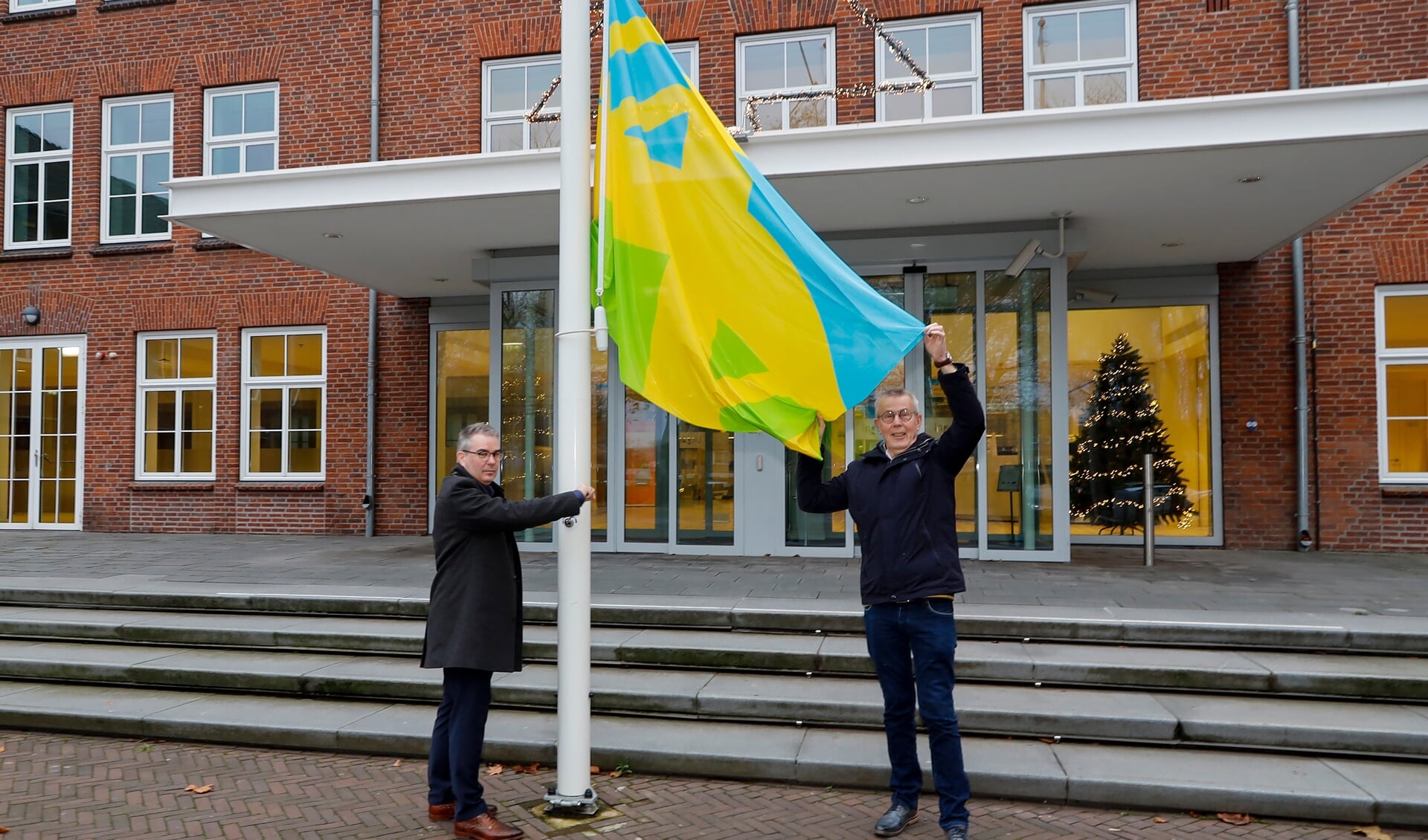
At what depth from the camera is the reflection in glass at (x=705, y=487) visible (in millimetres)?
10695

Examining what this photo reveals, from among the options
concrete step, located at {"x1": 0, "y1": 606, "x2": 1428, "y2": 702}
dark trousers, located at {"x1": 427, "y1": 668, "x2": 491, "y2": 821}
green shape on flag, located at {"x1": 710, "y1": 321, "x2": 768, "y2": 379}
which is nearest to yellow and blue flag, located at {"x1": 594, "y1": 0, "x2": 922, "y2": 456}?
green shape on flag, located at {"x1": 710, "y1": 321, "x2": 768, "y2": 379}

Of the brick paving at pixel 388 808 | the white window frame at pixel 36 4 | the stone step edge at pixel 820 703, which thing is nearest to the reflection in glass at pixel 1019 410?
the stone step edge at pixel 820 703

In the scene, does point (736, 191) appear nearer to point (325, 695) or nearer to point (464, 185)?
point (325, 695)

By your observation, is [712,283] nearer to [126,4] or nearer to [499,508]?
[499,508]

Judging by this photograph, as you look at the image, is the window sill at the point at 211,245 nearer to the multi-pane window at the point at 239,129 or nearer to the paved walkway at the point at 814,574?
the multi-pane window at the point at 239,129

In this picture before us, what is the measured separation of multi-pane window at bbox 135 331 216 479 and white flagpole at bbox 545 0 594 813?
1192cm

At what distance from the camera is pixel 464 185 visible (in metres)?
8.66

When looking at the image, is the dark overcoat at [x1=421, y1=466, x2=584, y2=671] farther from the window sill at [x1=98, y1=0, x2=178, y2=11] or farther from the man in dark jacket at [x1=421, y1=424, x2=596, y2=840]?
the window sill at [x1=98, y1=0, x2=178, y2=11]

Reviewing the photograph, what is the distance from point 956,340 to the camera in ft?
33.5

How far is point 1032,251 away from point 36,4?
53.2 feet

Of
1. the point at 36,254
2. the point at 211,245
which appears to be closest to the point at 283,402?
the point at 211,245

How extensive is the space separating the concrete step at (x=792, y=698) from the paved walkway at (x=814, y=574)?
1.37 m

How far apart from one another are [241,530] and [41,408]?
4.27 m

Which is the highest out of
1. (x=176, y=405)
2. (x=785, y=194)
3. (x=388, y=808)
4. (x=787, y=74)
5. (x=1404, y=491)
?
(x=787, y=74)
